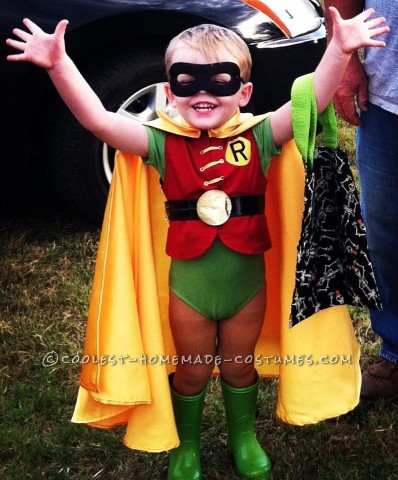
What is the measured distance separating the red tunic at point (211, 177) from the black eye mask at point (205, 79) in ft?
0.45

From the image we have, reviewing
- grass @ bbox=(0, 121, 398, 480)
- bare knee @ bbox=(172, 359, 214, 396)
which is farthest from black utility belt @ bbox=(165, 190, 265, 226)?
grass @ bbox=(0, 121, 398, 480)

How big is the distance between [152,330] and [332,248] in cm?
57

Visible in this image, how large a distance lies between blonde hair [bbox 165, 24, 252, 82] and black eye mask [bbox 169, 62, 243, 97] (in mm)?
28

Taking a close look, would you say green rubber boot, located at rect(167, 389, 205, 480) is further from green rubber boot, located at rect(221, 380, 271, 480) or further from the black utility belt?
the black utility belt

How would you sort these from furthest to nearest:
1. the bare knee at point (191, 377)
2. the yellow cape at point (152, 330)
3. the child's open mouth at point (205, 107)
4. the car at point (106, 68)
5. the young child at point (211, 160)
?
the car at point (106, 68) < the bare knee at point (191, 377) < the yellow cape at point (152, 330) < the child's open mouth at point (205, 107) < the young child at point (211, 160)

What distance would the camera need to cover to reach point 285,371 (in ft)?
8.07

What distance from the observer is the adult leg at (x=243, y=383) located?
236cm

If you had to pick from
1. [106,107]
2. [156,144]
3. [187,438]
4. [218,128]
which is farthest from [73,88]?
[106,107]

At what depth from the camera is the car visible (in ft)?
12.0

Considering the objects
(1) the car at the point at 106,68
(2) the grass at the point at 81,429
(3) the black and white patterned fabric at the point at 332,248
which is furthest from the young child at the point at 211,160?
(1) the car at the point at 106,68

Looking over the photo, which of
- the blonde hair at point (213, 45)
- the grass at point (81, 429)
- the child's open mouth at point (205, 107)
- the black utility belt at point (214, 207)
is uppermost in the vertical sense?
the blonde hair at point (213, 45)

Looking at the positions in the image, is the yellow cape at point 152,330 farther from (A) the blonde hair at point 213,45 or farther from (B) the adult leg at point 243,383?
(A) the blonde hair at point 213,45

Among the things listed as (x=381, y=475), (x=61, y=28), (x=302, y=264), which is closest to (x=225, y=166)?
(x=302, y=264)

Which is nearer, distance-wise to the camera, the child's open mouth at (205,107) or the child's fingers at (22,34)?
the child's fingers at (22,34)
